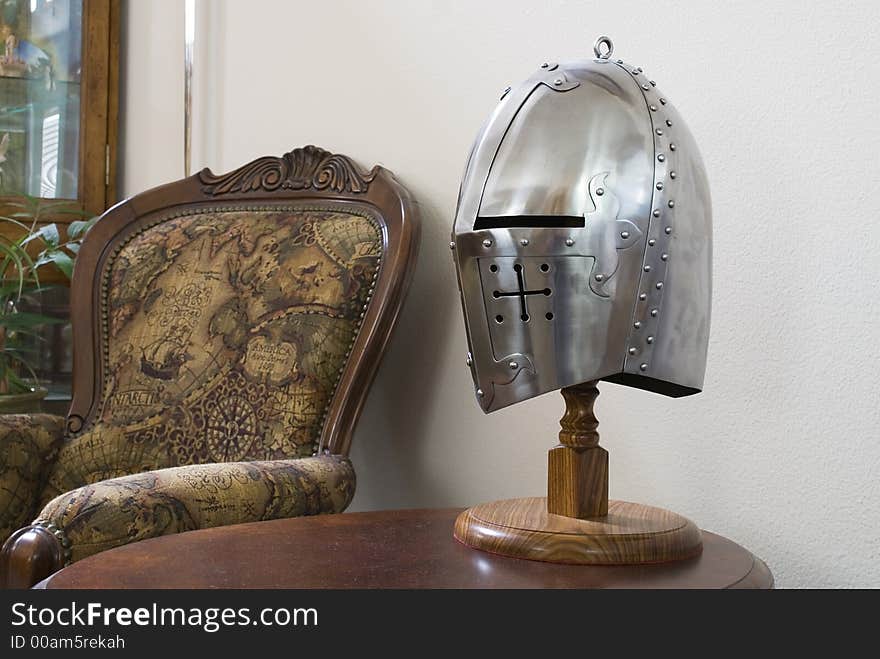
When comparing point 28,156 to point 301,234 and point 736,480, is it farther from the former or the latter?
point 736,480

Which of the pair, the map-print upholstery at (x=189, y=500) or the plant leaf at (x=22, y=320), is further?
the plant leaf at (x=22, y=320)

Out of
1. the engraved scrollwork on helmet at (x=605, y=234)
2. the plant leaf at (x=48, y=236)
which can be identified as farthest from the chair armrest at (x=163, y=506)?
the plant leaf at (x=48, y=236)

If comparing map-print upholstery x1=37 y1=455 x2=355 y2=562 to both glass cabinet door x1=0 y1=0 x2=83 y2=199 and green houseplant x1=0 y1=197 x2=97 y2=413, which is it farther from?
glass cabinet door x1=0 y1=0 x2=83 y2=199

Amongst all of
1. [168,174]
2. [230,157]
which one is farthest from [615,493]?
[168,174]

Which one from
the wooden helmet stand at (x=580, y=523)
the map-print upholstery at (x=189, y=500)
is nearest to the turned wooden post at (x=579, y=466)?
the wooden helmet stand at (x=580, y=523)

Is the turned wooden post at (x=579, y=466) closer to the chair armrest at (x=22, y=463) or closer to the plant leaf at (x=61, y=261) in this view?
the chair armrest at (x=22, y=463)

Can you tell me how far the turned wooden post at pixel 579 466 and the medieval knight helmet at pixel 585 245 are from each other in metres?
0.06

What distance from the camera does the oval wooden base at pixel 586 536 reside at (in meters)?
0.99

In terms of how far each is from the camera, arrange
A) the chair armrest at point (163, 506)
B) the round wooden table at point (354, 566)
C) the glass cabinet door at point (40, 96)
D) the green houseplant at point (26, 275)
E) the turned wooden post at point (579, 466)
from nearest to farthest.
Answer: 1. the round wooden table at point (354, 566)
2. the turned wooden post at point (579, 466)
3. the chair armrest at point (163, 506)
4. the green houseplant at point (26, 275)
5. the glass cabinet door at point (40, 96)

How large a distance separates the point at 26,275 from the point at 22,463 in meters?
0.93

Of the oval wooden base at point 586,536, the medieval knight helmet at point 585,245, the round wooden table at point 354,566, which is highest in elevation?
the medieval knight helmet at point 585,245

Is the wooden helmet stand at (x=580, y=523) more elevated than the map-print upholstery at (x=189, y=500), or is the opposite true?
the wooden helmet stand at (x=580, y=523)

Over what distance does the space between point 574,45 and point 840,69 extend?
42 centimetres

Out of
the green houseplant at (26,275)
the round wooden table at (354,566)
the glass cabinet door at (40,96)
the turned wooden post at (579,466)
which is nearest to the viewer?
the round wooden table at (354,566)
